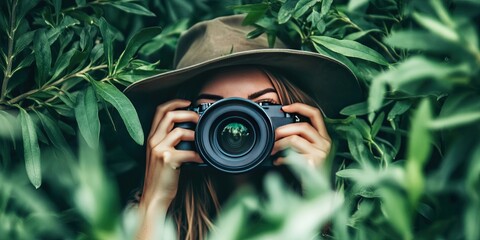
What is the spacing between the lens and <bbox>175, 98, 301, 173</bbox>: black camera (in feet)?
4.68

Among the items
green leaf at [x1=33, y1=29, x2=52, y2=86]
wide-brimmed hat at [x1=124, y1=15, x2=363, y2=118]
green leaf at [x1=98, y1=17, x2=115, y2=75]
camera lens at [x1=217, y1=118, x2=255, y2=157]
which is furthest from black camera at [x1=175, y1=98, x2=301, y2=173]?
green leaf at [x1=33, y1=29, x2=52, y2=86]

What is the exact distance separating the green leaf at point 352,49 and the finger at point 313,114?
0.13m

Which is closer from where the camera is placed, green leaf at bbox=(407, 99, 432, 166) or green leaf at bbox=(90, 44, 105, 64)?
green leaf at bbox=(407, 99, 432, 166)

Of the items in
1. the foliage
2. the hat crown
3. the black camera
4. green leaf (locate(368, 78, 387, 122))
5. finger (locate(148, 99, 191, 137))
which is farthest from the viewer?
the hat crown

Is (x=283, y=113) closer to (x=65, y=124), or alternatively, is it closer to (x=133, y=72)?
(x=133, y=72)

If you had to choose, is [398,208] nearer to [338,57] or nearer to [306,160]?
[306,160]

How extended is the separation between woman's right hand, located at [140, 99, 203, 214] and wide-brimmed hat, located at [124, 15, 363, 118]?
61 mm

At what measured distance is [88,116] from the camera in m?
1.42

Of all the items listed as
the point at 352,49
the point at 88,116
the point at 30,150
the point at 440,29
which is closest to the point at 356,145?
the point at 352,49

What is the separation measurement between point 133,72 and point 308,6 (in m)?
0.37

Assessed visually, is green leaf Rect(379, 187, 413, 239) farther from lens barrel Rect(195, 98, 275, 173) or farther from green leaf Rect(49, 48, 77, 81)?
green leaf Rect(49, 48, 77, 81)

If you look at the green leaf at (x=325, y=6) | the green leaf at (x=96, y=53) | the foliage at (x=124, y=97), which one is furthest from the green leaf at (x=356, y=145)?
the green leaf at (x=96, y=53)

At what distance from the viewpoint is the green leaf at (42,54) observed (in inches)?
57.5

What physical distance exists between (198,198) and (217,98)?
22 cm
